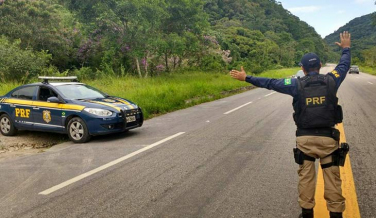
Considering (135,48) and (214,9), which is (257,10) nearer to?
(214,9)

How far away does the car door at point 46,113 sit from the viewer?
8.15 meters

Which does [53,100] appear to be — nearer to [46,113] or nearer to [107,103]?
[46,113]

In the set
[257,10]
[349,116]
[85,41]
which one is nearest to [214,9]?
[257,10]

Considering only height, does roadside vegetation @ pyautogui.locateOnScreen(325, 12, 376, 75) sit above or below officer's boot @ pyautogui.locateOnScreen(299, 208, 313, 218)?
above

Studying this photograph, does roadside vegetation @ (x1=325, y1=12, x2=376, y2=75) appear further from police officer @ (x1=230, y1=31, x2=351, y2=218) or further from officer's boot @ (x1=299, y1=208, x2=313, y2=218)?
officer's boot @ (x1=299, y1=208, x2=313, y2=218)

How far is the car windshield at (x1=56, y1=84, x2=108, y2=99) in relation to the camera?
8523 millimetres

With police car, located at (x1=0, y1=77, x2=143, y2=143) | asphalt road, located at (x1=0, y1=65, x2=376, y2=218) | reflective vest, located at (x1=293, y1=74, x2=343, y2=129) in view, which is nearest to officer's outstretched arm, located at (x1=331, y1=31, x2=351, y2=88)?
reflective vest, located at (x1=293, y1=74, x2=343, y2=129)

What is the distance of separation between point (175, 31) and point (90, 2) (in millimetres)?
6039

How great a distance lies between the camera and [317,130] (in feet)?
10.9

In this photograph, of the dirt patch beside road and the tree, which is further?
the tree

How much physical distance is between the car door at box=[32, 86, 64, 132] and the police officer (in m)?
6.31

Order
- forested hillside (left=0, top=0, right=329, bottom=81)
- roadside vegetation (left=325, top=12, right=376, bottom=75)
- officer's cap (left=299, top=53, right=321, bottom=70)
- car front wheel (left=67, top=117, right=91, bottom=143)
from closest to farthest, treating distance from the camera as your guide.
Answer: officer's cap (left=299, top=53, right=321, bottom=70) < car front wheel (left=67, top=117, right=91, bottom=143) < forested hillside (left=0, top=0, right=329, bottom=81) < roadside vegetation (left=325, top=12, right=376, bottom=75)

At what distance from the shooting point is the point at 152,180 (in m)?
4.82

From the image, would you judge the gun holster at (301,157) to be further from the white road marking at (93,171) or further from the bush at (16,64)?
the bush at (16,64)
